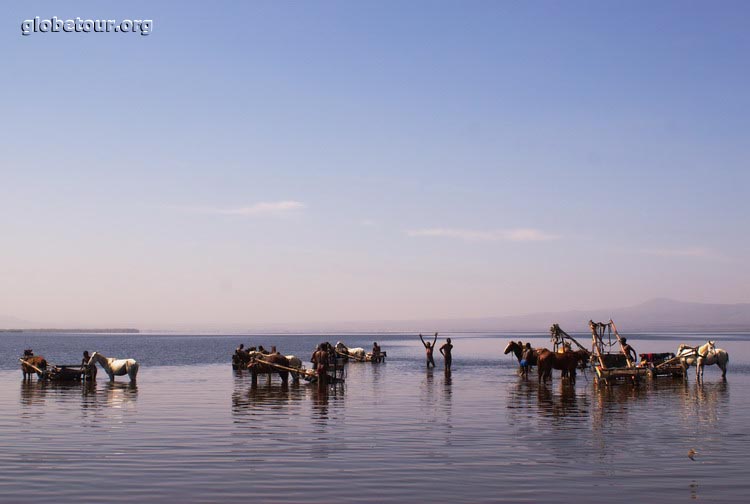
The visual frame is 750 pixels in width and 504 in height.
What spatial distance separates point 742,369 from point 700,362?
12775mm

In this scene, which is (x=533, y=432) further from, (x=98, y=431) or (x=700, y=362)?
(x=700, y=362)

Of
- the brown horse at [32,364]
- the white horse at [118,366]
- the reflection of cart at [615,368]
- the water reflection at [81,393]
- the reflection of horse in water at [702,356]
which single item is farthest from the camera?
the brown horse at [32,364]

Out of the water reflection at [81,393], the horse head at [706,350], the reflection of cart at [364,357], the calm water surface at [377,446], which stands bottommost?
the reflection of cart at [364,357]

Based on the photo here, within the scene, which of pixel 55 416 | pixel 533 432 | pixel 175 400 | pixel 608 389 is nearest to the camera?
pixel 533 432

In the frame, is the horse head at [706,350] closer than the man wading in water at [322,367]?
No

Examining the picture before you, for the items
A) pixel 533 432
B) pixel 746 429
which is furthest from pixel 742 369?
pixel 533 432

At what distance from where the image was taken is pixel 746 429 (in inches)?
A: 751

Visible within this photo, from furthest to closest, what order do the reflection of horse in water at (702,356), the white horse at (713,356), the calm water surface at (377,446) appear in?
the white horse at (713,356) → the reflection of horse in water at (702,356) → the calm water surface at (377,446)

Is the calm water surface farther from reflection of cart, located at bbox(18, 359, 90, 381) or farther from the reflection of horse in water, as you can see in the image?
the reflection of horse in water

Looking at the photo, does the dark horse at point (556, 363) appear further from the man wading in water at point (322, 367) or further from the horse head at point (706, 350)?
the man wading in water at point (322, 367)

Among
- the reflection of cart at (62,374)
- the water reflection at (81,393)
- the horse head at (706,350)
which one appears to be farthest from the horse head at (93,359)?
the horse head at (706,350)

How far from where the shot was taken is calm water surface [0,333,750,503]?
40.0 feet

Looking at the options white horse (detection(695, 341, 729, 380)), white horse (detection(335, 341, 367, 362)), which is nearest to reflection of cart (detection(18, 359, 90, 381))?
white horse (detection(335, 341, 367, 362))

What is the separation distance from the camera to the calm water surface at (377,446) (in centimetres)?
1220
